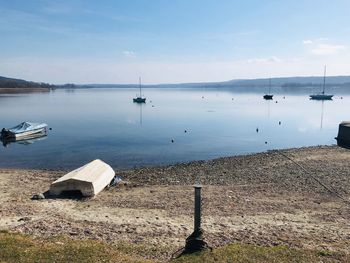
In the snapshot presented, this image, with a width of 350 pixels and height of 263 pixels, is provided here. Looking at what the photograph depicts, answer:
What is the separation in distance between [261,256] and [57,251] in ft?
19.4

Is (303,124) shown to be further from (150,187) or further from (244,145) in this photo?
(150,187)

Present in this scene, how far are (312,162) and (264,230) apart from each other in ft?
61.2

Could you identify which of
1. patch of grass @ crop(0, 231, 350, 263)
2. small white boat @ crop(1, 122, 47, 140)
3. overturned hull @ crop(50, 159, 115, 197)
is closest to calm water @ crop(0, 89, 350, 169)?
small white boat @ crop(1, 122, 47, 140)

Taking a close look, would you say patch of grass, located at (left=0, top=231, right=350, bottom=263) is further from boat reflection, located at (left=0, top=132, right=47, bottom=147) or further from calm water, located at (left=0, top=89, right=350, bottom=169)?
boat reflection, located at (left=0, top=132, right=47, bottom=147)

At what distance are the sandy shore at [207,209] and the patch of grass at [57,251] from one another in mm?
957

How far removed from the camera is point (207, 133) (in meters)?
59.3

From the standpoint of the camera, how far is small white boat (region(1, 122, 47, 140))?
51.9 m

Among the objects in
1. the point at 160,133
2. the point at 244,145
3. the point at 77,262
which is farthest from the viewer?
the point at 160,133

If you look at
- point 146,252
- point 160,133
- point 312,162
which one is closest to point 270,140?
point 160,133

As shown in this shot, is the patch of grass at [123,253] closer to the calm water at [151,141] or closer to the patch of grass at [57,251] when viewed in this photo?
the patch of grass at [57,251]

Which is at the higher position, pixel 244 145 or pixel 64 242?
pixel 64 242

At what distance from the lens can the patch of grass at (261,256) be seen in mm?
10457

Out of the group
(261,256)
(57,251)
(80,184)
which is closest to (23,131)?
(80,184)

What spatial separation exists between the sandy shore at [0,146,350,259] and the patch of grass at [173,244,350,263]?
755mm
